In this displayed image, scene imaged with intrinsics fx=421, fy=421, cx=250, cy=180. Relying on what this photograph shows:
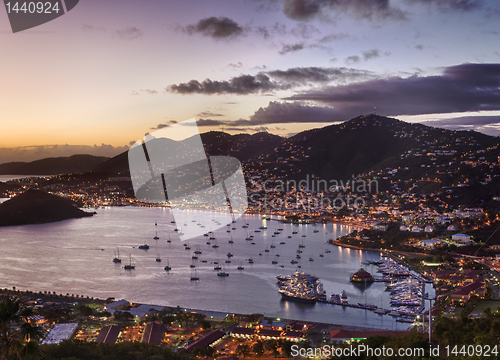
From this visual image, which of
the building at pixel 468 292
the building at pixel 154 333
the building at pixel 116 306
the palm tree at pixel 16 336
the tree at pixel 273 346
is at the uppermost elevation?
the palm tree at pixel 16 336

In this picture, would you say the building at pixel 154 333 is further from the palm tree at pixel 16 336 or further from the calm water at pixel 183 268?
the palm tree at pixel 16 336

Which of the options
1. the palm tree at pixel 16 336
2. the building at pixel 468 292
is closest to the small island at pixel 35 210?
the building at pixel 468 292

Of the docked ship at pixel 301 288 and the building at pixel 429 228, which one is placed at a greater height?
the docked ship at pixel 301 288

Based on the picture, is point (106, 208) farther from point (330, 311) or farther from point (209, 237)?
point (330, 311)

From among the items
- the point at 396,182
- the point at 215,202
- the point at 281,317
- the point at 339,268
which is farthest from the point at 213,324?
the point at 215,202

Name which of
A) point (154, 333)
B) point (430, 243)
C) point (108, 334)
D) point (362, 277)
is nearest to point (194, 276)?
point (362, 277)

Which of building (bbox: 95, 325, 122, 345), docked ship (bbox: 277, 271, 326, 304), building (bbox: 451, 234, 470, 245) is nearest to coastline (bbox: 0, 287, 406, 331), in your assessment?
docked ship (bbox: 277, 271, 326, 304)

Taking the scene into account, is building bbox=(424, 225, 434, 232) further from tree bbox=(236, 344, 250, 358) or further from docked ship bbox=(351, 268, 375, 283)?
tree bbox=(236, 344, 250, 358)
